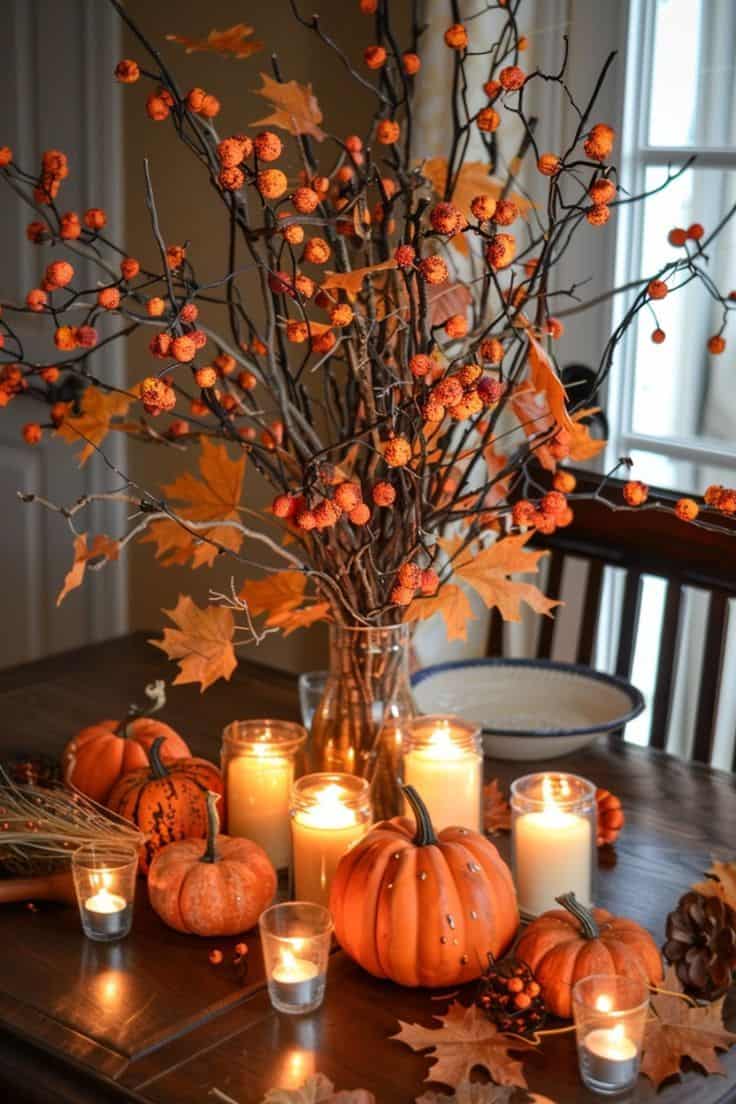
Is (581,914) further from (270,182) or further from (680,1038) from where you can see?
(270,182)

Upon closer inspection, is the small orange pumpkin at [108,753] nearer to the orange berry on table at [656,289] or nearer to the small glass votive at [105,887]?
the small glass votive at [105,887]

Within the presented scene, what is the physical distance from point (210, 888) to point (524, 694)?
0.64 meters

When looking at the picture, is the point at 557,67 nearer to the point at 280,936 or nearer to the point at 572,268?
the point at 572,268

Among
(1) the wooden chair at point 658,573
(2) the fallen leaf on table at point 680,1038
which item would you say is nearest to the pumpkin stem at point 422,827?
(2) the fallen leaf on table at point 680,1038

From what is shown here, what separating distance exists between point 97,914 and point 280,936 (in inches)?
7.5

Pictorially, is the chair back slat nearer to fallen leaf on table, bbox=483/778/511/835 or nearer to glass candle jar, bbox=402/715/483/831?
fallen leaf on table, bbox=483/778/511/835

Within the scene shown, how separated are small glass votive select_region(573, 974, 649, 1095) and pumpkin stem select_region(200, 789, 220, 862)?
338 mm

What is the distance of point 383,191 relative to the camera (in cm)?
107

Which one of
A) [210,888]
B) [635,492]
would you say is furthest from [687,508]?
[210,888]

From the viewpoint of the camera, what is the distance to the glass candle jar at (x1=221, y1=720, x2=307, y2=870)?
4.35 ft

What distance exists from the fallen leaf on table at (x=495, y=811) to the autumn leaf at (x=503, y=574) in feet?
0.73

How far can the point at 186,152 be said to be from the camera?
8.95 ft

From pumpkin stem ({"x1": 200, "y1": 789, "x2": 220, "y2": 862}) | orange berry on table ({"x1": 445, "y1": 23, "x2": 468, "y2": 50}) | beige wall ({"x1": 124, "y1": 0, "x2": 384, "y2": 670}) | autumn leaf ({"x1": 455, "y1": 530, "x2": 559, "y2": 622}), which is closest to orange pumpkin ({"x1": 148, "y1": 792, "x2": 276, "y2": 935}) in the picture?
pumpkin stem ({"x1": 200, "y1": 789, "x2": 220, "y2": 862})

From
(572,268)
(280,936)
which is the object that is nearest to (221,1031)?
(280,936)
